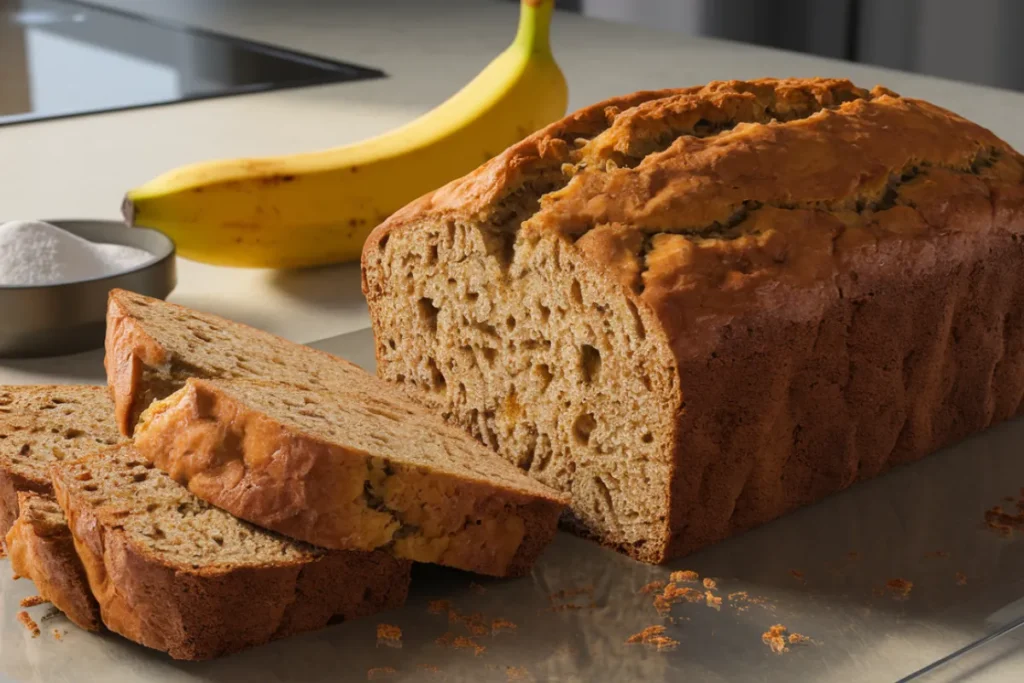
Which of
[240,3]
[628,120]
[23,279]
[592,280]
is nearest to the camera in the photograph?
[592,280]

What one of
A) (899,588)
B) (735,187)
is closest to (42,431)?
(735,187)

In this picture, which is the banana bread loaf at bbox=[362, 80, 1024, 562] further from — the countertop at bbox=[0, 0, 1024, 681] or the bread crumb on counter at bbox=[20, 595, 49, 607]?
the bread crumb on counter at bbox=[20, 595, 49, 607]

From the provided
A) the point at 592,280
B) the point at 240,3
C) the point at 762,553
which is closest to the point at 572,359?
the point at 592,280

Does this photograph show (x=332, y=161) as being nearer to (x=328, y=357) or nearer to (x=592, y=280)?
(x=328, y=357)

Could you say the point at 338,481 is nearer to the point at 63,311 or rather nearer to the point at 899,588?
the point at 899,588

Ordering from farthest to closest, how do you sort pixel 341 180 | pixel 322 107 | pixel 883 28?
pixel 883 28, pixel 322 107, pixel 341 180

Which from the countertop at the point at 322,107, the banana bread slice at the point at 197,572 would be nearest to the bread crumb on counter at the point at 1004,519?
the countertop at the point at 322,107

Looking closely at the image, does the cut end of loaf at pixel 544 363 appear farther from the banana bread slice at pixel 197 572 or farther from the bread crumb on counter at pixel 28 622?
the bread crumb on counter at pixel 28 622
